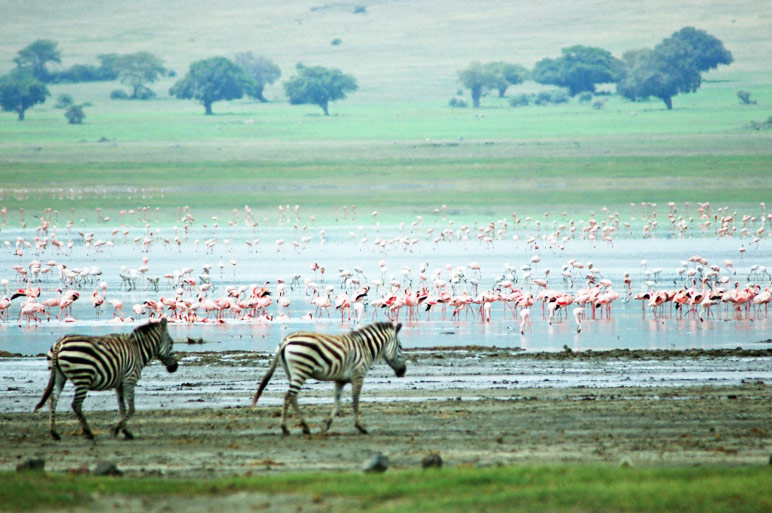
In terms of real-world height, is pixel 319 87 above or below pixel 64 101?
above

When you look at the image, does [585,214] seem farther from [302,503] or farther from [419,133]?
[302,503]

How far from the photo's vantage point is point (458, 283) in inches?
972

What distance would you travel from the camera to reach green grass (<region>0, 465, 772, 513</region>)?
20.7 ft

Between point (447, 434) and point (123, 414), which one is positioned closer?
point (447, 434)

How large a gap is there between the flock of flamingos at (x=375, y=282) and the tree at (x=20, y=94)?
148 ft

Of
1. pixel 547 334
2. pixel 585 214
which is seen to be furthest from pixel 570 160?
pixel 547 334

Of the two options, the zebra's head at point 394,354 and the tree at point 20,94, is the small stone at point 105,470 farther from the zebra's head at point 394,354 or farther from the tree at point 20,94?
the tree at point 20,94

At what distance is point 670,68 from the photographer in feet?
283

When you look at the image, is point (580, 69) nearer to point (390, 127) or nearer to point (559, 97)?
point (559, 97)

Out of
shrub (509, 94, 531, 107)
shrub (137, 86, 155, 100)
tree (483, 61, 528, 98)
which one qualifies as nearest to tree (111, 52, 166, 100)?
shrub (137, 86, 155, 100)

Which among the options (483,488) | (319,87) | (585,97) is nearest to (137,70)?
(319,87)

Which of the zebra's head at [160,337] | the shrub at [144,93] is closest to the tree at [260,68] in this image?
the shrub at [144,93]

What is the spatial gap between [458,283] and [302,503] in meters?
18.2

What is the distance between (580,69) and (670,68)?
30.4 ft
